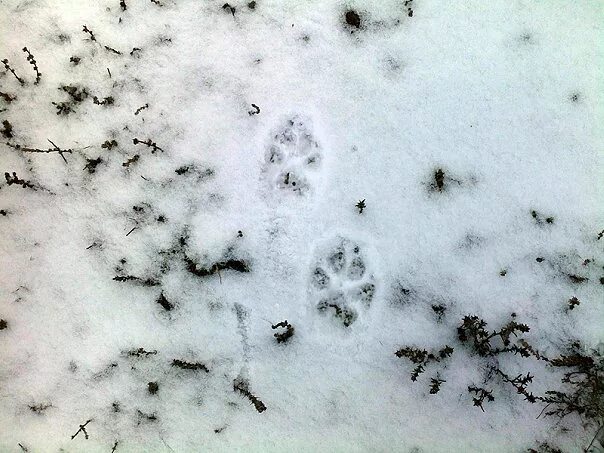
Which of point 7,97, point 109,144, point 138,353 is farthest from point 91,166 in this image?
point 138,353

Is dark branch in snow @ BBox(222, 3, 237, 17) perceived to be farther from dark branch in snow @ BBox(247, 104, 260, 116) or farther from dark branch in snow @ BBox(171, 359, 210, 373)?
dark branch in snow @ BBox(171, 359, 210, 373)

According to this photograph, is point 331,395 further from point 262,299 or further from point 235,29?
point 235,29

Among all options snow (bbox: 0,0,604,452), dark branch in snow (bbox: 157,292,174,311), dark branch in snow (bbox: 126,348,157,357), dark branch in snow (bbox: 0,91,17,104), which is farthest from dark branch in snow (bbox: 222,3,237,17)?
dark branch in snow (bbox: 126,348,157,357)

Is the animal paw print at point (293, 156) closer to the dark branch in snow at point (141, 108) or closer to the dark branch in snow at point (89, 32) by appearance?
the dark branch in snow at point (141, 108)

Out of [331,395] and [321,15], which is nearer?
[331,395]

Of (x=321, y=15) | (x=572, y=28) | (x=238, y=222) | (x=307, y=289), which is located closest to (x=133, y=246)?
(x=238, y=222)

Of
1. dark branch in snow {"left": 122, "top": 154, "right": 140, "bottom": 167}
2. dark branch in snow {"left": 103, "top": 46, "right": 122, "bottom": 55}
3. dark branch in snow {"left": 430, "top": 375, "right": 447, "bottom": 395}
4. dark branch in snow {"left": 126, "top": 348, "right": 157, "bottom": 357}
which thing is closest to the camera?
dark branch in snow {"left": 430, "top": 375, "right": 447, "bottom": 395}

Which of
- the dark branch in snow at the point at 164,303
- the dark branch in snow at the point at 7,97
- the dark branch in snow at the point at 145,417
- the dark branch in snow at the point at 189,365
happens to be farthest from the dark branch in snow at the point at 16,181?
the dark branch in snow at the point at 145,417
